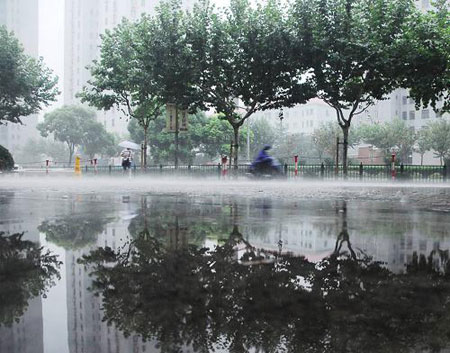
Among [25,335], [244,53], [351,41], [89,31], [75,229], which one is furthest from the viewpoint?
[89,31]

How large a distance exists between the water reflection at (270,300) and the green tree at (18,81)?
34.5m

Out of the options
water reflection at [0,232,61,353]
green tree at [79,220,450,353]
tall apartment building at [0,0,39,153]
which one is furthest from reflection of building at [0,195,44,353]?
tall apartment building at [0,0,39,153]

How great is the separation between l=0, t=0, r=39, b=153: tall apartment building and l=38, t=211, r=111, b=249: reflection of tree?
13216 centimetres

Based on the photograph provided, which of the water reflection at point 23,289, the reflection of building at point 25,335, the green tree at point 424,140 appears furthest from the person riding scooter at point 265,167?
the green tree at point 424,140

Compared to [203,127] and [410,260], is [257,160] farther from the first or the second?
[203,127]

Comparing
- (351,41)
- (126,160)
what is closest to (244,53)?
(351,41)

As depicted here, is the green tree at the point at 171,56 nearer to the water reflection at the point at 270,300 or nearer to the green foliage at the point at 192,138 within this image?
the water reflection at the point at 270,300

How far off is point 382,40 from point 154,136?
3819 centimetres

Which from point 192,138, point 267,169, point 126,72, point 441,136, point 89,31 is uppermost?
point 89,31

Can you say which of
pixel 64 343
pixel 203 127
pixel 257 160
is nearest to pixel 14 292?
pixel 64 343

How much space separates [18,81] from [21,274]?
117ft

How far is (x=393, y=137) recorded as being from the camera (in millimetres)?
70125

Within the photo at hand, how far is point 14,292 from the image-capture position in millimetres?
3584

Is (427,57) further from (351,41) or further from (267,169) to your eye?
(267,169)
